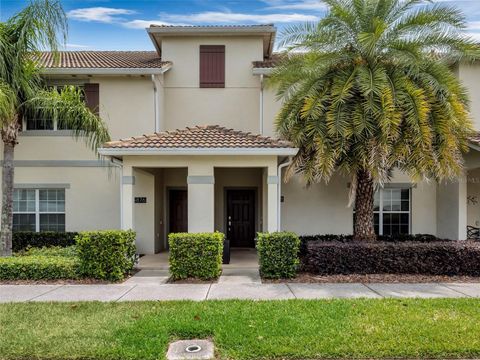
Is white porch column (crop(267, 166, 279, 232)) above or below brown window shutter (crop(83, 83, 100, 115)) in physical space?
below

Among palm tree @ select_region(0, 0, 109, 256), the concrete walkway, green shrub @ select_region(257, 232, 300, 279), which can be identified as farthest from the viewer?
palm tree @ select_region(0, 0, 109, 256)

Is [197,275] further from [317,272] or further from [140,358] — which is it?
[140,358]

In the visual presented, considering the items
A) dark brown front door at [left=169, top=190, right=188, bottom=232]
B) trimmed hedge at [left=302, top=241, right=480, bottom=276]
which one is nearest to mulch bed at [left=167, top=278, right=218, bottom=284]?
trimmed hedge at [left=302, top=241, right=480, bottom=276]

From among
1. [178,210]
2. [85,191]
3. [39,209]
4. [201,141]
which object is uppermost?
[201,141]

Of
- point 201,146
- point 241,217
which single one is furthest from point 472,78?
point 201,146

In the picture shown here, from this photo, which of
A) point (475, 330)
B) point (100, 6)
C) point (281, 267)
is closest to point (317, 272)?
point (281, 267)

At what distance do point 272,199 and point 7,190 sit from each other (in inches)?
323

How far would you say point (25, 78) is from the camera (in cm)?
1129

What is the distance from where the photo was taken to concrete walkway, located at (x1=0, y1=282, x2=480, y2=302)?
8.09 metres

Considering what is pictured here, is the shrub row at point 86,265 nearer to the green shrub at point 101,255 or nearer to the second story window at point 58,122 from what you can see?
the green shrub at point 101,255

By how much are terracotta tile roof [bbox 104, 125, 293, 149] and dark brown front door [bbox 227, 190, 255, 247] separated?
4006 millimetres

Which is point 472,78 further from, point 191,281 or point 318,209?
point 191,281

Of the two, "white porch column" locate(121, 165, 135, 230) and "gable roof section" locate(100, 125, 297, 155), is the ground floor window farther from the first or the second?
→ "gable roof section" locate(100, 125, 297, 155)

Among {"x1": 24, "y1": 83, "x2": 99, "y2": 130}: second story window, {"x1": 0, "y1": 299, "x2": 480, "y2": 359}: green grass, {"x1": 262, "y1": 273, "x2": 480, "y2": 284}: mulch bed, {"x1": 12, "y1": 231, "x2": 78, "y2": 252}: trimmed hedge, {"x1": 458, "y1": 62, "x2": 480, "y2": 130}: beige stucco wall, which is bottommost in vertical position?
{"x1": 262, "y1": 273, "x2": 480, "y2": 284}: mulch bed
